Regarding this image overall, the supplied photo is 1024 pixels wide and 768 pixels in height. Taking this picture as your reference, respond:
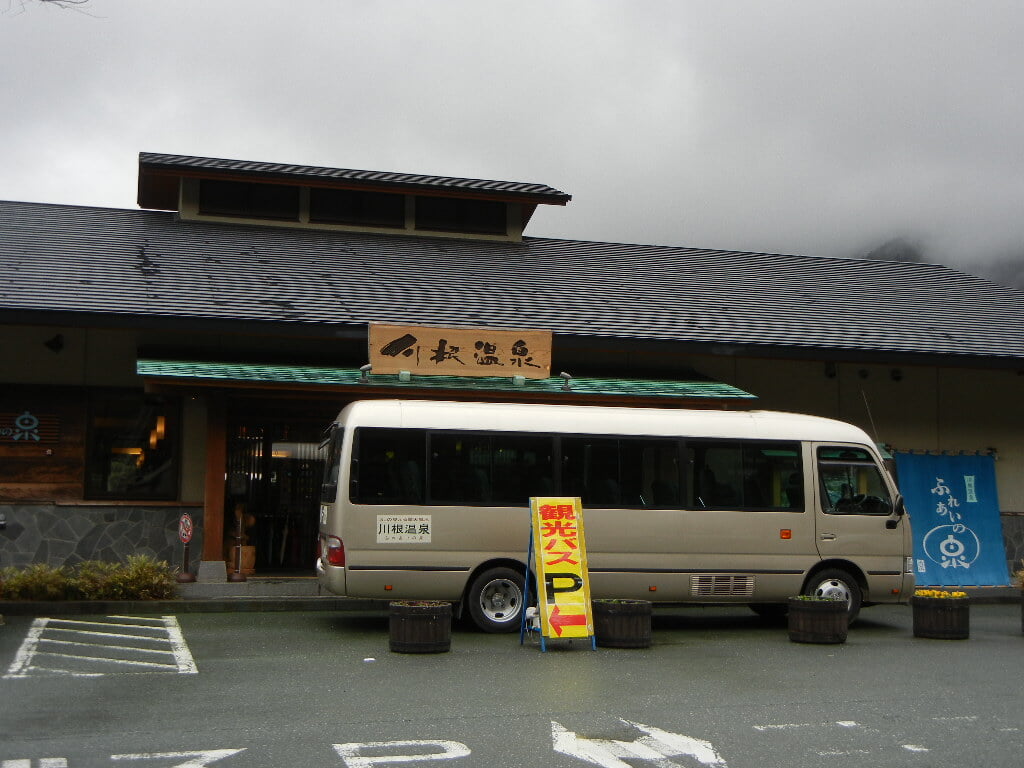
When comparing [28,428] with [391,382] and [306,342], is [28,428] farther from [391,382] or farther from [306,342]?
[391,382]

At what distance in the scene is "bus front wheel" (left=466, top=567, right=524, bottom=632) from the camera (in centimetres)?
1228

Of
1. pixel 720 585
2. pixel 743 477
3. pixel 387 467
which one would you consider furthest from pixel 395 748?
pixel 743 477

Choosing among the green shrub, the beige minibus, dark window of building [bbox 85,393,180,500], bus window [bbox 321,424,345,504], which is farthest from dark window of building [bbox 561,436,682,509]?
dark window of building [bbox 85,393,180,500]

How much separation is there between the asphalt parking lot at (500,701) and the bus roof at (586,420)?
239 cm

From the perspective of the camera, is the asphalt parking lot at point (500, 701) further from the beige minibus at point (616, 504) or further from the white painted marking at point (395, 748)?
the beige minibus at point (616, 504)

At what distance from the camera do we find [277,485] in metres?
17.0

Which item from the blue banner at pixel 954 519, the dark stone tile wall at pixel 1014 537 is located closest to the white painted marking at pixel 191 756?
the blue banner at pixel 954 519

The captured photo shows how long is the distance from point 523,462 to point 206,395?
5391 millimetres

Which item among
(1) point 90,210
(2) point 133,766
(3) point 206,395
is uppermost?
(1) point 90,210

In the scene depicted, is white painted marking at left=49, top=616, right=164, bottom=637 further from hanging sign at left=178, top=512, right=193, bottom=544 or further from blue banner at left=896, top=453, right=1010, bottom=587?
blue banner at left=896, top=453, right=1010, bottom=587

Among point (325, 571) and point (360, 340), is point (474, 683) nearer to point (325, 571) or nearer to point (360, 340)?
point (325, 571)

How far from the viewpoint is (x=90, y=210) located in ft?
71.3

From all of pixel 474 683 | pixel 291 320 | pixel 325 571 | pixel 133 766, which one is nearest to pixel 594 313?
pixel 291 320

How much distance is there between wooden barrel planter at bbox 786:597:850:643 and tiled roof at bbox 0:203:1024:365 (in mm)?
6281
